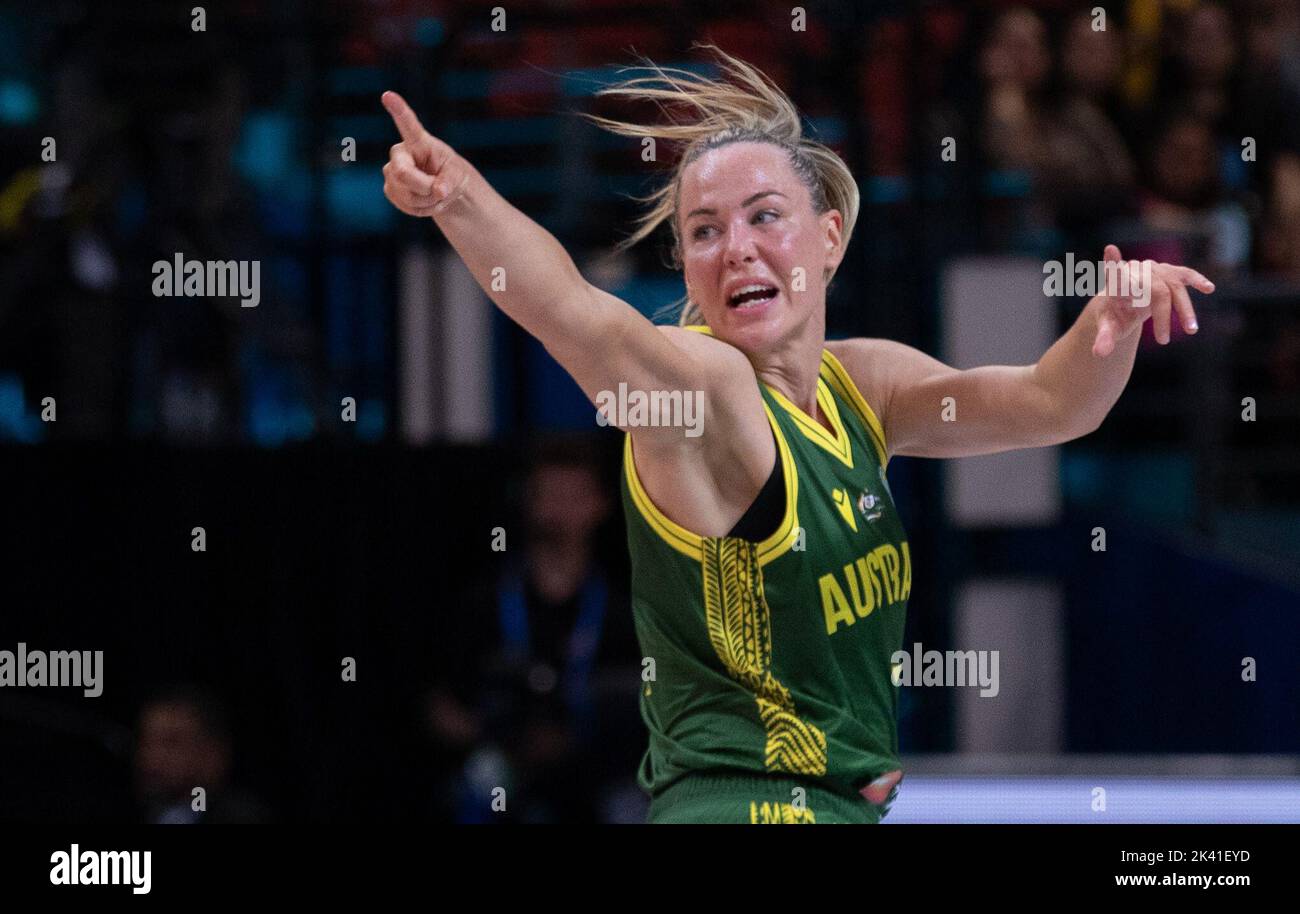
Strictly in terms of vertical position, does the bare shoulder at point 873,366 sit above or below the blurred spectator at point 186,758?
above

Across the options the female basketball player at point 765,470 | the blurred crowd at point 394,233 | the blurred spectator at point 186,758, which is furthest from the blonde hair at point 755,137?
the blurred spectator at point 186,758

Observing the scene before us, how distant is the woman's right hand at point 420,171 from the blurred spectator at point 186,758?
2047 millimetres

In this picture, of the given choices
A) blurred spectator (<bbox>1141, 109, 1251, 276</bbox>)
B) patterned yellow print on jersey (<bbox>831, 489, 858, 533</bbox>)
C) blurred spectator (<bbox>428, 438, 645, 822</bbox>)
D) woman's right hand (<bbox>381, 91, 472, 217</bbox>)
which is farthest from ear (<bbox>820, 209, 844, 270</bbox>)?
blurred spectator (<bbox>1141, 109, 1251, 276</bbox>)

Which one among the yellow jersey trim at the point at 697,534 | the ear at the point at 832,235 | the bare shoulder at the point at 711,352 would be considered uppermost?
the ear at the point at 832,235

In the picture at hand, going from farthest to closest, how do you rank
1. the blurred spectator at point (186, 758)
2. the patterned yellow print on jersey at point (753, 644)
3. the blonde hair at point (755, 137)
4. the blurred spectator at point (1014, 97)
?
the blurred spectator at point (1014, 97)
the blurred spectator at point (186, 758)
the blonde hair at point (755, 137)
the patterned yellow print on jersey at point (753, 644)

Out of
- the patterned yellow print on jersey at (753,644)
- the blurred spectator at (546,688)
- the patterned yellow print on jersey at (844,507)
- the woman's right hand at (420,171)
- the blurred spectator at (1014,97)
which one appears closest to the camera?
the woman's right hand at (420,171)

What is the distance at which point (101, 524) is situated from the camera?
3998 millimetres

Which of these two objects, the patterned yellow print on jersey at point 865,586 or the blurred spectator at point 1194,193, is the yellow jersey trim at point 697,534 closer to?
the patterned yellow print on jersey at point 865,586

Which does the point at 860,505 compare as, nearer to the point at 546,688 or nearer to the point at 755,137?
the point at 755,137

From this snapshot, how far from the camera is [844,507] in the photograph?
2543 mm

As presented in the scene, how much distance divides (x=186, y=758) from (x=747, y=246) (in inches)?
82.8

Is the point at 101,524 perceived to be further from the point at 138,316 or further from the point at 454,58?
the point at 454,58

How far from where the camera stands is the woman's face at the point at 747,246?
255 centimetres

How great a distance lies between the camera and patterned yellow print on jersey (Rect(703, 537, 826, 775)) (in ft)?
7.94
